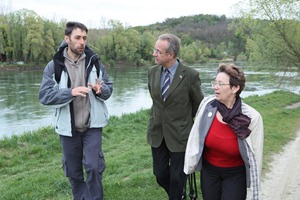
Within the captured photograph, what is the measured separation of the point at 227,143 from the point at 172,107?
93 centimetres

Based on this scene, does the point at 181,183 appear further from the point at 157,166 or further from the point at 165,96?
the point at 165,96

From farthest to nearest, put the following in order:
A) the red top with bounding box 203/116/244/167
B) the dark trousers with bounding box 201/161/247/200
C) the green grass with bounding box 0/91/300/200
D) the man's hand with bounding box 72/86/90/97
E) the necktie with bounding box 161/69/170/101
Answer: the green grass with bounding box 0/91/300/200
the necktie with bounding box 161/69/170/101
the man's hand with bounding box 72/86/90/97
the dark trousers with bounding box 201/161/247/200
the red top with bounding box 203/116/244/167

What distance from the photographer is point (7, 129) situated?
1259cm

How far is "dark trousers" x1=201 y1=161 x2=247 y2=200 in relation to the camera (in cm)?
279

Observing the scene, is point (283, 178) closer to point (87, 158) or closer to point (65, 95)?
point (87, 158)

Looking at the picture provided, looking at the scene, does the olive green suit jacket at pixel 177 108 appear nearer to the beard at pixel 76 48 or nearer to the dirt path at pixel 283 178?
the beard at pixel 76 48

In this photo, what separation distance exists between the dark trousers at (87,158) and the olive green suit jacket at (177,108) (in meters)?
0.67

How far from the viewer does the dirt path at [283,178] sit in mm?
4539

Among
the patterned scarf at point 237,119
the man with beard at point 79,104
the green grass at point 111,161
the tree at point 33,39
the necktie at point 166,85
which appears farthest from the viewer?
the tree at point 33,39

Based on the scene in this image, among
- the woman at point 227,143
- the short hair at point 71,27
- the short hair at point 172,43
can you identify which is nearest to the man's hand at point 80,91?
the short hair at point 71,27

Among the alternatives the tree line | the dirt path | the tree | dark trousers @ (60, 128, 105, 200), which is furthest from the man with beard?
the tree

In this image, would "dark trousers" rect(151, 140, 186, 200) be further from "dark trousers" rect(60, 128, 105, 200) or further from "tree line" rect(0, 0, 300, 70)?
"tree line" rect(0, 0, 300, 70)

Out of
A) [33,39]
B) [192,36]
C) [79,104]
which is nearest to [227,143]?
[79,104]

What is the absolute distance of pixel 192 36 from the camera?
436 ft
